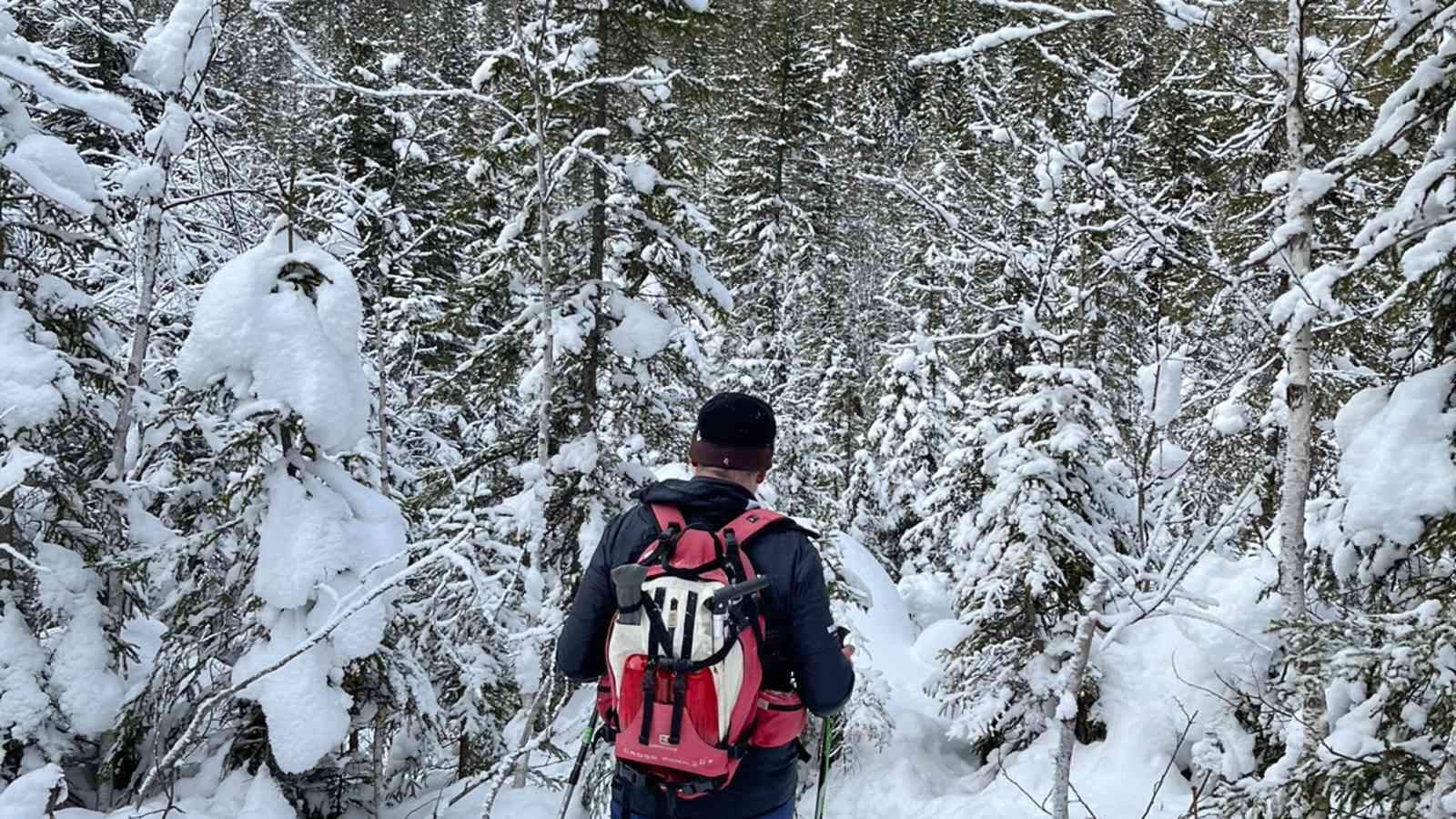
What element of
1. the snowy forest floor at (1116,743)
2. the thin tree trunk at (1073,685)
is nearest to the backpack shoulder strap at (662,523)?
the thin tree trunk at (1073,685)

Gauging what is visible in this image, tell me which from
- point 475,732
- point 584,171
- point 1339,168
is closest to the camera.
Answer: point 1339,168

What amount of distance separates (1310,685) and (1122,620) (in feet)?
4.05

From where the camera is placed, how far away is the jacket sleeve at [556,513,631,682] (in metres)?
3.66

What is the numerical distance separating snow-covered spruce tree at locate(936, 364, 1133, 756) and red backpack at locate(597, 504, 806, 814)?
768 cm

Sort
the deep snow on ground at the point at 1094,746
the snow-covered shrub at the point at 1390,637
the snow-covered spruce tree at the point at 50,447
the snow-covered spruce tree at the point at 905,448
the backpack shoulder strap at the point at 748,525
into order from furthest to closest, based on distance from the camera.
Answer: the snow-covered spruce tree at the point at 905,448 → the deep snow on ground at the point at 1094,746 → the snow-covered spruce tree at the point at 50,447 → the snow-covered shrub at the point at 1390,637 → the backpack shoulder strap at the point at 748,525

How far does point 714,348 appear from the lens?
2930cm

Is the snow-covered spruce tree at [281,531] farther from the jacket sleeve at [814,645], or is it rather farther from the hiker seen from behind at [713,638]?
the jacket sleeve at [814,645]

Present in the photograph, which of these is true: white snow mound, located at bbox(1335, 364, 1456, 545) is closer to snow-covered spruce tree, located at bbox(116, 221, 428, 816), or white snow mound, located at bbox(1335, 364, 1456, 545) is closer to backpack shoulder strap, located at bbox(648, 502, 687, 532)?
backpack shoulder strap, located at bbox(648, 502, 687, 532)

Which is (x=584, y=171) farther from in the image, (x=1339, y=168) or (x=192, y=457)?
(x=1339, y=168)

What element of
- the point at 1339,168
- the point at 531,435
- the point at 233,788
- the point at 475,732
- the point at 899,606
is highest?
the point at 1339,168

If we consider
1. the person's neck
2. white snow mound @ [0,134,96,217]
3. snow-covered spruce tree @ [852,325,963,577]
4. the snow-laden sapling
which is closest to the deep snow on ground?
the snow-laden sapling

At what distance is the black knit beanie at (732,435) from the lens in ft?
11.6

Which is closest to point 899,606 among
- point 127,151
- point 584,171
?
point 584,171

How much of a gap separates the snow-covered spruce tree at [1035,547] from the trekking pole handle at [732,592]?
25.7 ft
